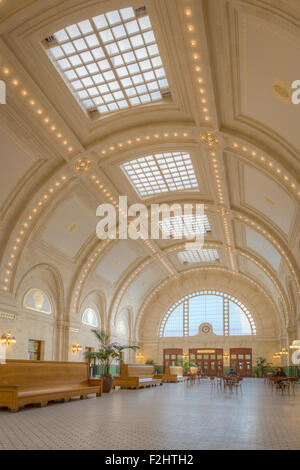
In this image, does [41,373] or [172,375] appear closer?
[41,373]

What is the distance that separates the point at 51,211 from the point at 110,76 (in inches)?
300

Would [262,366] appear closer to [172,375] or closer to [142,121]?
[172,375]

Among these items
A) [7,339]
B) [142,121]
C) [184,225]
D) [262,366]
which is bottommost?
[262,366]

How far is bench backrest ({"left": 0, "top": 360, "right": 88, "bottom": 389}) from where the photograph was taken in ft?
41.4

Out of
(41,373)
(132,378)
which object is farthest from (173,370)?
(41,373)

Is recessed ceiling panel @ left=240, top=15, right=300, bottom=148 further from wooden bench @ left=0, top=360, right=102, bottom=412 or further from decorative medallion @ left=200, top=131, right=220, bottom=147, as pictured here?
wooden bench @ left=0, top=360, right=102, bottom=412

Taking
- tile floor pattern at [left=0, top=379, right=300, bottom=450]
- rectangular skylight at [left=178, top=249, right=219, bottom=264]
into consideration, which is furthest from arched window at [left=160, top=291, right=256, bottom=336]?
tile floor pattern at [left=0, top=379, right=300, bottom=450]

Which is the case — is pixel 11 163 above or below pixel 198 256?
above

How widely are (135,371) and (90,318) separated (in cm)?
611

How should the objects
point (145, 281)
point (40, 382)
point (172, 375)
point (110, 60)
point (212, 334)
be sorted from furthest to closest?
1. point (212, 334)
2. point (145, 281)
3. point (172, 375)
4. point (40, 382)
5. point (110, 60)

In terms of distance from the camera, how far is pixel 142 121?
16484 millimetres

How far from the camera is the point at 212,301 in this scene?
41.1 meters

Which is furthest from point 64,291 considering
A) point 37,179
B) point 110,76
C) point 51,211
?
point 110,76

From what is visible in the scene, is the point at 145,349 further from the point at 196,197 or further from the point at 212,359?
the point at 196,197
